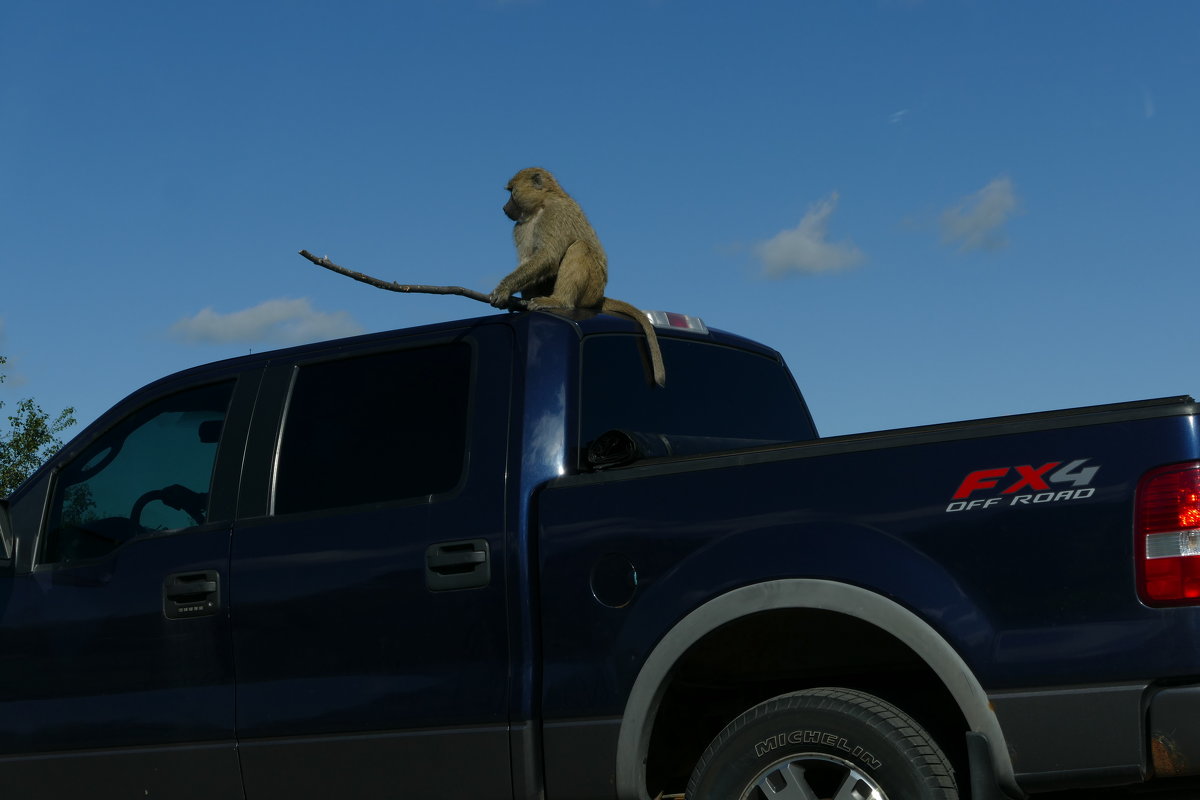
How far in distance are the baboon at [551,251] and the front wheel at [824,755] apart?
180 centimetres

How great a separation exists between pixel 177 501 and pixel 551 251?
93.4 inches

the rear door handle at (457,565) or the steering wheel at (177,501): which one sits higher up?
the steering wheel at (177,501)

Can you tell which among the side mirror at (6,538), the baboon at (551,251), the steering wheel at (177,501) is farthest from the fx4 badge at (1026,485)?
the side mirror at (6,538)

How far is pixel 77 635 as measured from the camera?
4785mm

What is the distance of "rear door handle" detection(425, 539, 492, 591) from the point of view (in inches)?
162

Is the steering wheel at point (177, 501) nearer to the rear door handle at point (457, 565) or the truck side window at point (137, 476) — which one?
the truck side window at point (137, 476)

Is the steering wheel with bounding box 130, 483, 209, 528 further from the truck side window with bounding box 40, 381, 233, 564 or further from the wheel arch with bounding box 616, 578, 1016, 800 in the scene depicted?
the wheel arch with bounding box 616, 578, 1016, 800

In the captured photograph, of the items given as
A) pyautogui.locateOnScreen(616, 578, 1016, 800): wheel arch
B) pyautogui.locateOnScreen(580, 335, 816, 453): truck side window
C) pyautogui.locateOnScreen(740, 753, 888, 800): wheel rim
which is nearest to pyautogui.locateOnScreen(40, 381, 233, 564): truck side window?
pyautogui.locateOnScreen(580, 335, 816, 453): truck side window

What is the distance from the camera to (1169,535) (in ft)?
10.6

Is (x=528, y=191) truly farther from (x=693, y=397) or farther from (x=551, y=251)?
(x=693, y=397)

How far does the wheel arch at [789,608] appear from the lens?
3.39 m

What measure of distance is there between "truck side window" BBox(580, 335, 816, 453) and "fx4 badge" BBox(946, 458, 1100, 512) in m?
1.18

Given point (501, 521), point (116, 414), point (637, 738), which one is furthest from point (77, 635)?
point (637, 738)

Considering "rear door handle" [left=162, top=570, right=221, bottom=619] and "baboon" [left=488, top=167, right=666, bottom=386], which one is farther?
"baboon" [left=488, top=167, right=666, bottom=386]
